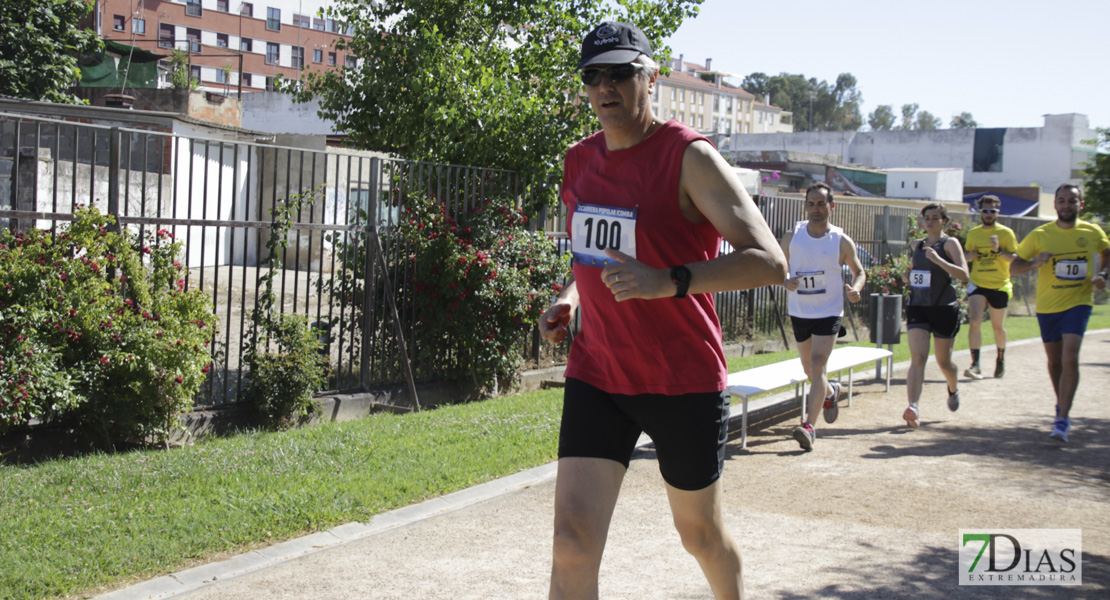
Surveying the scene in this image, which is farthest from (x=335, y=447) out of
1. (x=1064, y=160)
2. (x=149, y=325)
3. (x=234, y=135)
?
(x=1064, y=160)

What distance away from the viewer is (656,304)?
3117 millimetres

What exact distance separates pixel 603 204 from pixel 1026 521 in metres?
3.81

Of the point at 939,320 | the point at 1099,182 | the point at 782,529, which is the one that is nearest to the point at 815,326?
the point at 939,320

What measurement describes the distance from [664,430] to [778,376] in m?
5.54

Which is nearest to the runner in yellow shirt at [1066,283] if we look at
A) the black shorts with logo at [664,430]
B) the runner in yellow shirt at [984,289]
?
the runner in yellow shirt at [984,289]

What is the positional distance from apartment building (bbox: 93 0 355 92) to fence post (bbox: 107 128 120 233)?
205 ft

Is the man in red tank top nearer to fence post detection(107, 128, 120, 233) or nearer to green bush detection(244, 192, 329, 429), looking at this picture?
fence post detection(107, 128, 120, 233)

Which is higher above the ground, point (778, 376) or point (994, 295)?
point (994, 295)

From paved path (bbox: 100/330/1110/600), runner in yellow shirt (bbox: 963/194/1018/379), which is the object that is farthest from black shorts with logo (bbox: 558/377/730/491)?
runner in yellow shirt (bbox: 963/194/1018/379)

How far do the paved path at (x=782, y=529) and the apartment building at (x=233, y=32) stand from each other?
64291 millimetres

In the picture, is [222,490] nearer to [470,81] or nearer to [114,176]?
[114,176]

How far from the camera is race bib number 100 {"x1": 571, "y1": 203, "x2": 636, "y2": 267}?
3.12m

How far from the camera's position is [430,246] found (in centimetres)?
934

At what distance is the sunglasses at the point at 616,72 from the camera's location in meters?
3.13
